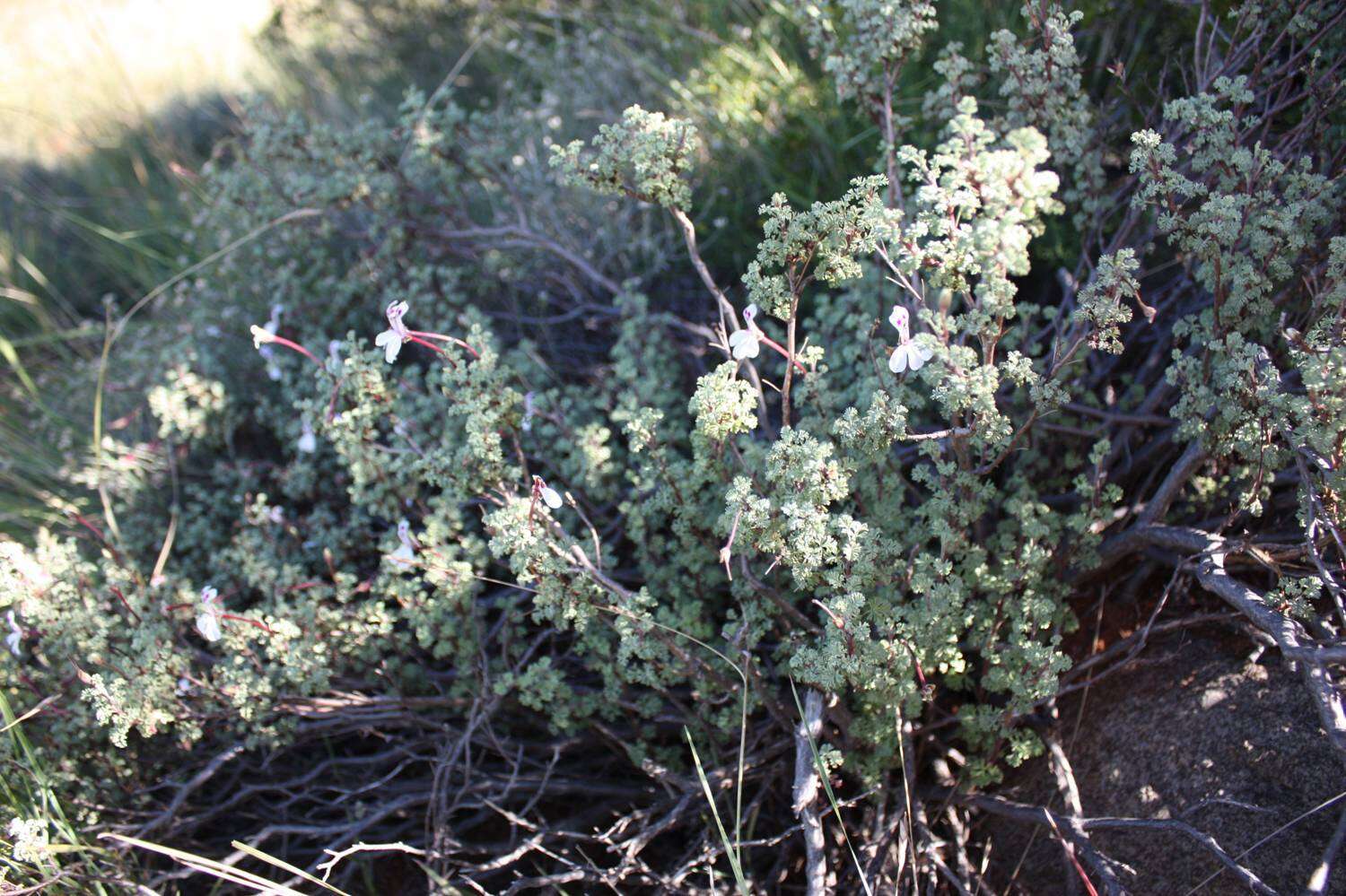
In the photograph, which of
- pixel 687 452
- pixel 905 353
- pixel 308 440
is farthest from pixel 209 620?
pixel 905 353

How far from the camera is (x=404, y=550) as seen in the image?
208cm

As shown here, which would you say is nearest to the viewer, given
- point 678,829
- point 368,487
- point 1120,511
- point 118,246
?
point 1120,511

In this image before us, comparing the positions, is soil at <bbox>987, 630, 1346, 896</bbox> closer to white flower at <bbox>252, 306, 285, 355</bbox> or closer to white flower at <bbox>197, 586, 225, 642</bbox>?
white flower at <bbox>197, 586, 225, 642</bbox>

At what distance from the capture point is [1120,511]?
199 cm

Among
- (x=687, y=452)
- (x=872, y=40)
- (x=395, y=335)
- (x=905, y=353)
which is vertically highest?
(x=872, y=40)

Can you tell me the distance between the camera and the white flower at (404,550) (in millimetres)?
2014

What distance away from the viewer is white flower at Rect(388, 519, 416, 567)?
2014mm

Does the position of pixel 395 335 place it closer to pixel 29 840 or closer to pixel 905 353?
pixel 905 353

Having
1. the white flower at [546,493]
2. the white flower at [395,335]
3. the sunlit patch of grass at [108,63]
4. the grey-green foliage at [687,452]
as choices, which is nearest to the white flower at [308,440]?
the grey-green foliage at [687,452]

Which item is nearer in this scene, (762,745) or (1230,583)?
(1230,583)

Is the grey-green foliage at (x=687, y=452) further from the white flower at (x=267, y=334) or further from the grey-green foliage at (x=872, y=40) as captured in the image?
the white flower at (x=267, y=334)

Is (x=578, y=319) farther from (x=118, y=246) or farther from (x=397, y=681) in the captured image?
(x=118, y=246)

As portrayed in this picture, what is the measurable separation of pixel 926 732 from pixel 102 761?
5.59 feet

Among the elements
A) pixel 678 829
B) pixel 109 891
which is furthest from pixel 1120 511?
pixel 109 891
